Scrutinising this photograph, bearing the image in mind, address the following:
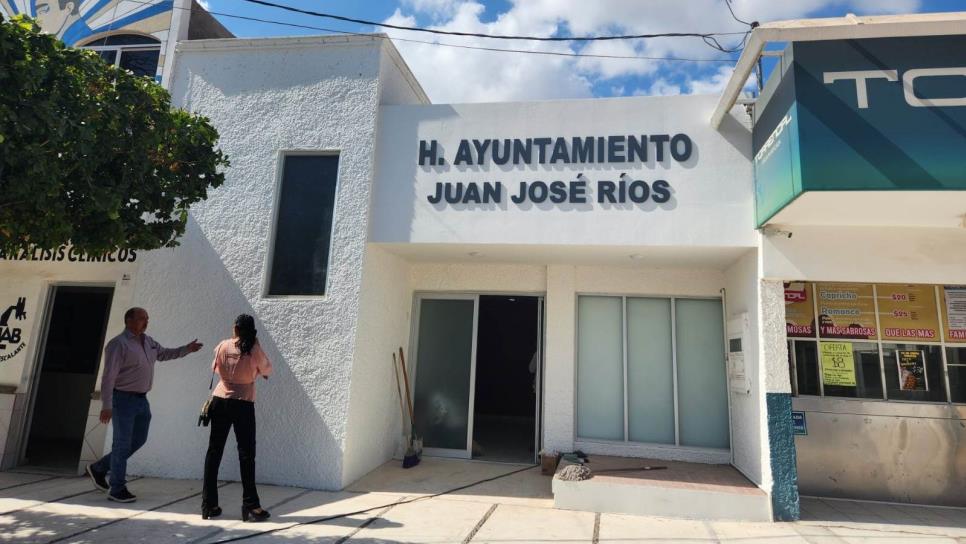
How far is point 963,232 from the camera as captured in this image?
18.2 ft

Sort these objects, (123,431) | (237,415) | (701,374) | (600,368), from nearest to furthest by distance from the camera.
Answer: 1. (237,415)
2. (123,431)
3. (701,374)
4. (600,368)

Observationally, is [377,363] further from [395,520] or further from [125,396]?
[125,396]

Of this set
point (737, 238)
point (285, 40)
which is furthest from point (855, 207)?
point (285, 40)

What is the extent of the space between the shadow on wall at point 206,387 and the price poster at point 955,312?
7.40m

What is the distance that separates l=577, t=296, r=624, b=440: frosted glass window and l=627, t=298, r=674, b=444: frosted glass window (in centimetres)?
15

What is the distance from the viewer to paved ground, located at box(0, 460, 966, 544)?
467cm

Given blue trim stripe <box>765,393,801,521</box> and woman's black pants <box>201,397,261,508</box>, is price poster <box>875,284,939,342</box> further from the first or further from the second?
woman's black pants <box>201,397,261,508</box>

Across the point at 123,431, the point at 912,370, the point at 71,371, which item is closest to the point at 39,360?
the point at 71,371

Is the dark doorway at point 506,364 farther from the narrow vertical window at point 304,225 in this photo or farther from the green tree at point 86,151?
the green tree at point 86,151

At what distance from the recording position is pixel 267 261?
22.2 ft

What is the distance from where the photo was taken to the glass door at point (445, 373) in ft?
26.0

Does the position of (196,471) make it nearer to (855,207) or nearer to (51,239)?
(51,239)

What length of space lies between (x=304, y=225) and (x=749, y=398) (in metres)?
5.71

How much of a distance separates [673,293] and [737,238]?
1.66m
